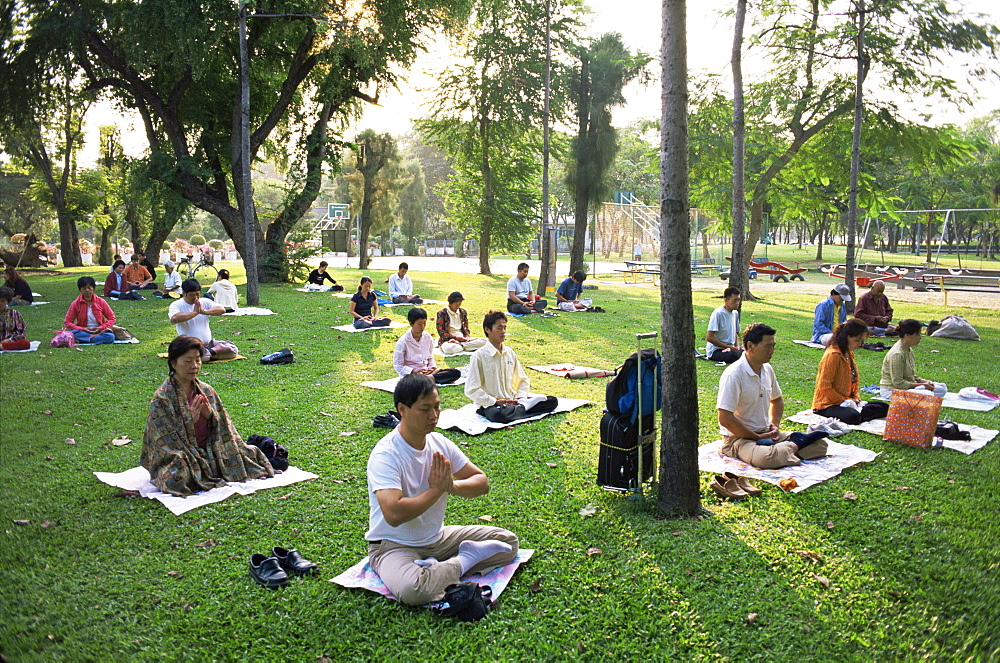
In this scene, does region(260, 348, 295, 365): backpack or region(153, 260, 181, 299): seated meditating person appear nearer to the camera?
region(260, 348, 295, 365): backpack

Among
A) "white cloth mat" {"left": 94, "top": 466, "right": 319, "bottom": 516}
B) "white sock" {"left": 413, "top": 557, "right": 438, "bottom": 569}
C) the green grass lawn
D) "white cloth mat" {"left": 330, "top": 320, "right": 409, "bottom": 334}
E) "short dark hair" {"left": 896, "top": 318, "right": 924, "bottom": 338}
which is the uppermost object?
"short dark hair" {"left": 896, "top": 318, "right": 924, "bottom": 338}

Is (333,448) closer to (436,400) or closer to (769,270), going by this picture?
(436,400)

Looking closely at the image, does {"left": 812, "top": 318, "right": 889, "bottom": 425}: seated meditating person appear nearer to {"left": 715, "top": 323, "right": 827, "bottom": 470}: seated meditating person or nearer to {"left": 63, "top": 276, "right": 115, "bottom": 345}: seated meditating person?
{"left": 715, "top": 323, "right": 827, "bottom": 470}: seated meditating person

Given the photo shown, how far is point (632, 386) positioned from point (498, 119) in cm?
2761

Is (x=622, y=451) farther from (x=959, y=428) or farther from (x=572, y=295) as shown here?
(x=572, y=295)

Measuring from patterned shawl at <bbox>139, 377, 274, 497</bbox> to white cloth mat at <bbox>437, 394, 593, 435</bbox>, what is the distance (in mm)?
2589

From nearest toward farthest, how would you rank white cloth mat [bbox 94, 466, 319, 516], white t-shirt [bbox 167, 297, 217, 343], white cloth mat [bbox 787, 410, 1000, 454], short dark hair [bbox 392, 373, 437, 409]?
short dark hair [bbox 392, 373, 437, 409], white cloth mat [bbox 94, 466, 319, 516], white cloth mat [bbox 787, 410, 1000, 454], white t-shirt [bbox 167, 297, 217, 343]

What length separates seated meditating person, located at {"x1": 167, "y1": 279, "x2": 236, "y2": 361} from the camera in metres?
11.0

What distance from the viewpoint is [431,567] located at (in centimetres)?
418

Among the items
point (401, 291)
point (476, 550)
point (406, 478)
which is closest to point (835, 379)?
point (476, 550)

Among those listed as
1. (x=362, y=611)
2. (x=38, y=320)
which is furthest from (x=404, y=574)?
(x=38, y=320)

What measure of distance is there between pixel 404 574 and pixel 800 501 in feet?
11.6

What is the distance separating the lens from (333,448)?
729cm

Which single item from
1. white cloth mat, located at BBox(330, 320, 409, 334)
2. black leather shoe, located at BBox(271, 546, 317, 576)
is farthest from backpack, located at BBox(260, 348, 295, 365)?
black leather shoe, located at BBox(271, 546, 317, 576)
